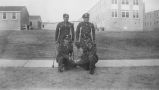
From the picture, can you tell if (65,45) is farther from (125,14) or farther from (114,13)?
(125,14)

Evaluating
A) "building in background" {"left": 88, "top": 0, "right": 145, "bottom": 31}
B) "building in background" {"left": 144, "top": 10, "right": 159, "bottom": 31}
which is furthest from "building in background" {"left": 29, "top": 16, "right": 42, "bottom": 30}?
"building in background" {"left": 144, "top": 10, "right": 159, "bottom": 31}

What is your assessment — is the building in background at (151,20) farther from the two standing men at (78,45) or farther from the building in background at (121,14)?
the two standing men at (78,45)

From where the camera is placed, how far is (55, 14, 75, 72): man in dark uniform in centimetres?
726

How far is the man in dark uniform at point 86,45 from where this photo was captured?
714 cm

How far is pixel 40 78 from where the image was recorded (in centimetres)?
664

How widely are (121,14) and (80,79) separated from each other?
113ft

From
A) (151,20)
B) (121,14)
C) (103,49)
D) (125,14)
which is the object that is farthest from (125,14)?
(103,49)

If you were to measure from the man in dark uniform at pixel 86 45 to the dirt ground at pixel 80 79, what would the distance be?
224 mm

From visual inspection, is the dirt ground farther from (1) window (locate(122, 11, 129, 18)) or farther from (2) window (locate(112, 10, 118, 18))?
(1) window (locate(122, 11, 129, 18))

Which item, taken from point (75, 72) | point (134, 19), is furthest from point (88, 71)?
point (134, 19)

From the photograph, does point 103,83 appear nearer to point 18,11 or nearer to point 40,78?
point 40,78

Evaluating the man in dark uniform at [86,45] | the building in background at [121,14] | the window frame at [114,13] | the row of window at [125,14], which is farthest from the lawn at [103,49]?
the row of window at [125,14]

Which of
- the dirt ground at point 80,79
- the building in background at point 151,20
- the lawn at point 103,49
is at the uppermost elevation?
the building in background at point 151,20

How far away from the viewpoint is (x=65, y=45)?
7414 millimetres
